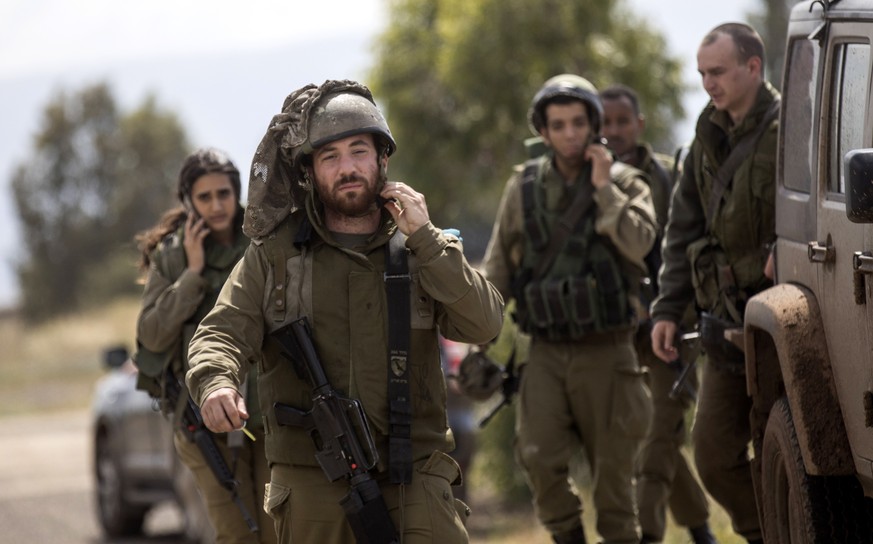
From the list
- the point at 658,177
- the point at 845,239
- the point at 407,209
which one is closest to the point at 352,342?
the point at 407,209

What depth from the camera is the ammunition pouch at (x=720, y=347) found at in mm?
6844

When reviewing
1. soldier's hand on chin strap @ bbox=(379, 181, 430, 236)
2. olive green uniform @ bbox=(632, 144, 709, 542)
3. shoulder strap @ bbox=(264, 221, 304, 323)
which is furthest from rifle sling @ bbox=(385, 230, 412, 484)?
olive green uniform @ bbox=(632, 144, 709, 542)

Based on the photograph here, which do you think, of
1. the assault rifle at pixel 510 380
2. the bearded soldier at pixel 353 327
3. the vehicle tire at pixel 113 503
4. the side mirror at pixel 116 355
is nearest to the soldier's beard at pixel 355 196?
the bearded soldier at pixel 353 327

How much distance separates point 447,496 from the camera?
17.4 feet

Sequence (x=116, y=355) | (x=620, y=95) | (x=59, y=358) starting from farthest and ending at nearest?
(x=59, y=358) < (x=116, y=355) < (x=620, y=95)

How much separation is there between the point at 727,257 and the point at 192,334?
238 centimetres

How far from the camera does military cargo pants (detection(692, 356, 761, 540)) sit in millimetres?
6957

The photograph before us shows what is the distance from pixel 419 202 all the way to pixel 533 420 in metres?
2.84

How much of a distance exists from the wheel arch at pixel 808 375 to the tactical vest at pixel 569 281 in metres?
1.74

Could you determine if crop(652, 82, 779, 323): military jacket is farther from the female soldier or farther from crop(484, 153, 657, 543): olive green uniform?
the female soldier

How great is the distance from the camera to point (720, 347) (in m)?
6.86

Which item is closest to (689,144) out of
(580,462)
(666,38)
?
(580,462)

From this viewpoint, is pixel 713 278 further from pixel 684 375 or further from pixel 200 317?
pixel 200 317

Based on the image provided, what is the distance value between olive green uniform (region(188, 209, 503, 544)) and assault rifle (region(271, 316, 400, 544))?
65mm
